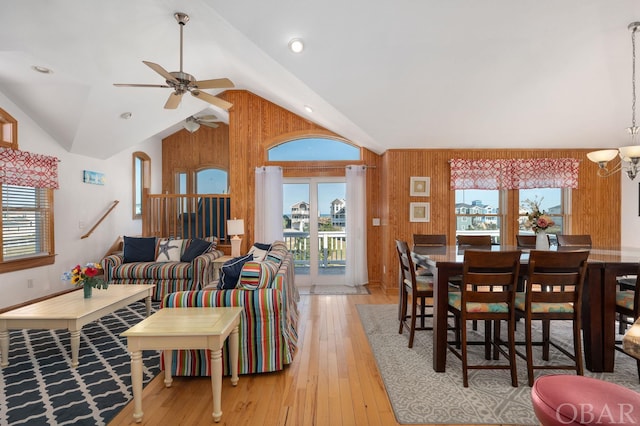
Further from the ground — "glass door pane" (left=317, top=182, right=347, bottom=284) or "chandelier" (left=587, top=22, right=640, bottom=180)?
"chandelier" (left=587, top=22, right=640, bottom=180)

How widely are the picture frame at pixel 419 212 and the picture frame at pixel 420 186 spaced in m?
0.16

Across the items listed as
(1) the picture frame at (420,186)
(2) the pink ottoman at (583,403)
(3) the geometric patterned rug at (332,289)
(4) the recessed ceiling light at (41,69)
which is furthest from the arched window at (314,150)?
(2) the pink ottoman at (583,403)

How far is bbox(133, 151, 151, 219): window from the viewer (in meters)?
7.02

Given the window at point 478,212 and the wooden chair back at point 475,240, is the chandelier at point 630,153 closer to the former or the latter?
the wooden chair back at point 475,240

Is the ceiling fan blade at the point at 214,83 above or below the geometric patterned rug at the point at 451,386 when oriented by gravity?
above

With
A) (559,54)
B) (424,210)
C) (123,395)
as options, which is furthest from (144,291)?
(559,54)

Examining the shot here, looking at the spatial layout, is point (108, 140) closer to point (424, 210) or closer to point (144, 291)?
point (144, 291)

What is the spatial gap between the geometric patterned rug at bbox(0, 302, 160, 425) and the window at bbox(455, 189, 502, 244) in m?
4.65

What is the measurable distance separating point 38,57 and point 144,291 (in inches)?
109

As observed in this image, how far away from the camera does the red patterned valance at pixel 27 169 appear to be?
13.7 ft

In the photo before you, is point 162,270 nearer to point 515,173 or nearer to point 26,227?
point 26,227

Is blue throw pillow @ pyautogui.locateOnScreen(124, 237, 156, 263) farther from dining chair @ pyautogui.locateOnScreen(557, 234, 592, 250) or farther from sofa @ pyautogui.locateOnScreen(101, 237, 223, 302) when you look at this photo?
dining chair @ pyautogui.locateOnScreen(557, 234, 592, 250)

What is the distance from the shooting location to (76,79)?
406cm

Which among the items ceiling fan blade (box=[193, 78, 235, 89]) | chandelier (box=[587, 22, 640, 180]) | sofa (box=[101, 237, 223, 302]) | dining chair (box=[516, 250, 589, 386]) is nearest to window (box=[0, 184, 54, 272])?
sofa (box=[101, 237, 223, 302])
